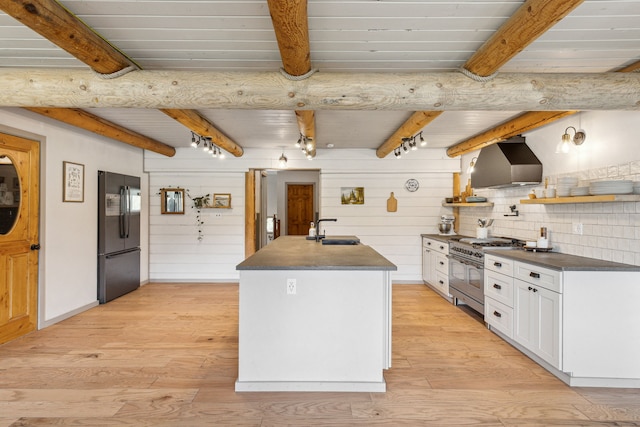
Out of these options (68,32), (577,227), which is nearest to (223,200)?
(68,32)

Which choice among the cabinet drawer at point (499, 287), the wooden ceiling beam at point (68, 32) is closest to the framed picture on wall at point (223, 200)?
the wooden ceiling beam at point (68, 32)

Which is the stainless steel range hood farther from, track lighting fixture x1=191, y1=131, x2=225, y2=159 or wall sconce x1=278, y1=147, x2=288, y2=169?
track lighting fixture x1=191, y1=131, x2=225, y2=159

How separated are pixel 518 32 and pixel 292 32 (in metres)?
1.29

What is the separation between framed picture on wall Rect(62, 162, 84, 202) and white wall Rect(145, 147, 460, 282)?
184cm

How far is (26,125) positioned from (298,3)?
11.8ft

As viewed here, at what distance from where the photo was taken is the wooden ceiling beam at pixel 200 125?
3.68 metres

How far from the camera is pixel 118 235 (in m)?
5.33

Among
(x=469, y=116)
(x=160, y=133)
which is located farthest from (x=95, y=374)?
(x=469, y=116)

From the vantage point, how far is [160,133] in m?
5.31

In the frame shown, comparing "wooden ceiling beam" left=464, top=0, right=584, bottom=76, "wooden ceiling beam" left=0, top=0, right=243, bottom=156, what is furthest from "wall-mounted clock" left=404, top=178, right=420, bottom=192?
"wooden ceiling beam" left=0, top=0, right=243, bottom=156

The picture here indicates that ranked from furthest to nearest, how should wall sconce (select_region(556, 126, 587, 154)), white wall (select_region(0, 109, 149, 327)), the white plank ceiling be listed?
1. white wall (select_region(0, 109, 149, 327))
2. wall sconce (select_region(556, 126, 587, 154))
3. the white plank ceiling

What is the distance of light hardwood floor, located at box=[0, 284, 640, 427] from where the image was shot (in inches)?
92.3

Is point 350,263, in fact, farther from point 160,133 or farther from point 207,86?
point 160,133

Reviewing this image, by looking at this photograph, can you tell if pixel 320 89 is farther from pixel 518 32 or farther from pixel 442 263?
pixel 442 263
